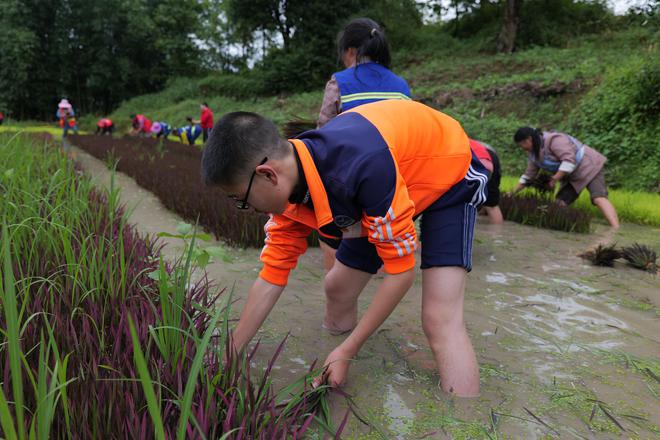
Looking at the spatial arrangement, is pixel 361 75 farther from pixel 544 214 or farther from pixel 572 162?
pixel 572 162

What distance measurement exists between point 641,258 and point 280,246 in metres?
2.75

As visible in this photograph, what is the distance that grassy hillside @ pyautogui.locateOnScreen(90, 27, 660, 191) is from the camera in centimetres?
697

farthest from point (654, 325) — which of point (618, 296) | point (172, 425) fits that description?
point (172, 425)

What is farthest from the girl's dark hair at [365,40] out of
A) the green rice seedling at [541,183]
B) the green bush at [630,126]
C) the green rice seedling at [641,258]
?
the green bush at [630,126]

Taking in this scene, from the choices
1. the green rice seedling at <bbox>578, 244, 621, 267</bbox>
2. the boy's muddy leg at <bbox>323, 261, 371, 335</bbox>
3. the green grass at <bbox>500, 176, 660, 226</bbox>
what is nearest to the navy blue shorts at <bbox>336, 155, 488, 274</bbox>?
the boy's muddy leg at <bbox>323, 261, 371, 335</bbox>

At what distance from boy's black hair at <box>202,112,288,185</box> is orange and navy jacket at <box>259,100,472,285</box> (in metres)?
0.14

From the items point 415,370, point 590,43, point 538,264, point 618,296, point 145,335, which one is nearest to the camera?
point 145,335

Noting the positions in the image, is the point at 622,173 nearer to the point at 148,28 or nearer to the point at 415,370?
the point at 415,370

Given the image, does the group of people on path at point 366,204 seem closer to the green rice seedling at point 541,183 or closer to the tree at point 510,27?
the green rice seedling at point 541,183

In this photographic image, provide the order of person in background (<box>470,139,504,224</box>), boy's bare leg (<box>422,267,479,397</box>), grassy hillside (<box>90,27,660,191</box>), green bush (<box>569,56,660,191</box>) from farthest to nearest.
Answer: grassy hillside (<box>90,27,660,191</box>) < green bush (<box>569,56,660,191</box>) < person in background (<box>470,139,504,224</box>) < boy's bare leg (<box>422,267,479,397</box>)

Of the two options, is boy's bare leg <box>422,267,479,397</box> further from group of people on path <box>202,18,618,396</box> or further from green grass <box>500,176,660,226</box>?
green grass <box>500,176,660,226</box>

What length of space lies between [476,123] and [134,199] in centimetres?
700

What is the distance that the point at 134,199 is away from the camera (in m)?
5.68

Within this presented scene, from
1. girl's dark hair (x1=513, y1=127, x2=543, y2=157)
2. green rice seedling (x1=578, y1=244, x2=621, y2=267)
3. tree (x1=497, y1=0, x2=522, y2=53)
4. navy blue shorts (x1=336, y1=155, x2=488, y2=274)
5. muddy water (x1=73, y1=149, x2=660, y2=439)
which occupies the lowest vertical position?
muddy water (x1=73, y1=149, x2=660, y2=439)
